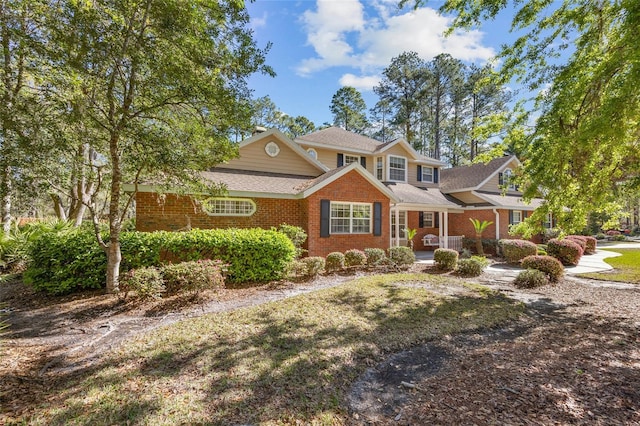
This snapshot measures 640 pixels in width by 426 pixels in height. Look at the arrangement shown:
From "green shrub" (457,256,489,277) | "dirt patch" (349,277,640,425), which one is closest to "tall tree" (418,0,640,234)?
"green shrub" (457,256,489,277)

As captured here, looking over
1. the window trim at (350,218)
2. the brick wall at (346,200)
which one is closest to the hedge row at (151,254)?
the brick wall at (346,200)

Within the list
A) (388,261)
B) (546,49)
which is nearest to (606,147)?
(546,49)

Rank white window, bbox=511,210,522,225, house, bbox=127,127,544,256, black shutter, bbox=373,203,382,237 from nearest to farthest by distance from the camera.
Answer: house, bbox=127,127,544,256 < black shutter, bbox=373,203,382,237 < white window, bbox=511,210,522,225

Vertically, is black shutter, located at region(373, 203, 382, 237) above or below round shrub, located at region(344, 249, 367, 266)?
above

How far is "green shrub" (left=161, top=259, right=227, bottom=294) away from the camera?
6.63m

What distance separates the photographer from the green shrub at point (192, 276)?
6.63m

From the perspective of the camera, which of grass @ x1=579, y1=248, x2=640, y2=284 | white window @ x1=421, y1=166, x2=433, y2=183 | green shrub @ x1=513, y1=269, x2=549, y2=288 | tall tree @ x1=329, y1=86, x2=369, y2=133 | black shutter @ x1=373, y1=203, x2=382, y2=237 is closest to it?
green shrub @ x1=513, y1=269, x2=549, y2=288

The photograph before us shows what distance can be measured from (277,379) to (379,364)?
1462mm

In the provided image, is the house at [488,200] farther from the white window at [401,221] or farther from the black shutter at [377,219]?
the black shutter at [377,219]

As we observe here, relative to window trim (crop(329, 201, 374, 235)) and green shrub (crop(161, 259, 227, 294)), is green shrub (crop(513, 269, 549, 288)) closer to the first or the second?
window trim (crop(329, 201, 374, 235))

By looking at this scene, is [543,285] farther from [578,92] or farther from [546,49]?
[546,49]

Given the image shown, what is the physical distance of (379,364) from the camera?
405cm

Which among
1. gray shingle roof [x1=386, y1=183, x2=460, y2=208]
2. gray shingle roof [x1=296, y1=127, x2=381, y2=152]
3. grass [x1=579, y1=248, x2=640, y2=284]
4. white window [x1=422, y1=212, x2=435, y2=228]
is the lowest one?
grass [x1=579, y1=248, x2=640, y2=284]

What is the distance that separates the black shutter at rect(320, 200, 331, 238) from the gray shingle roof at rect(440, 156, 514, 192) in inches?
489
